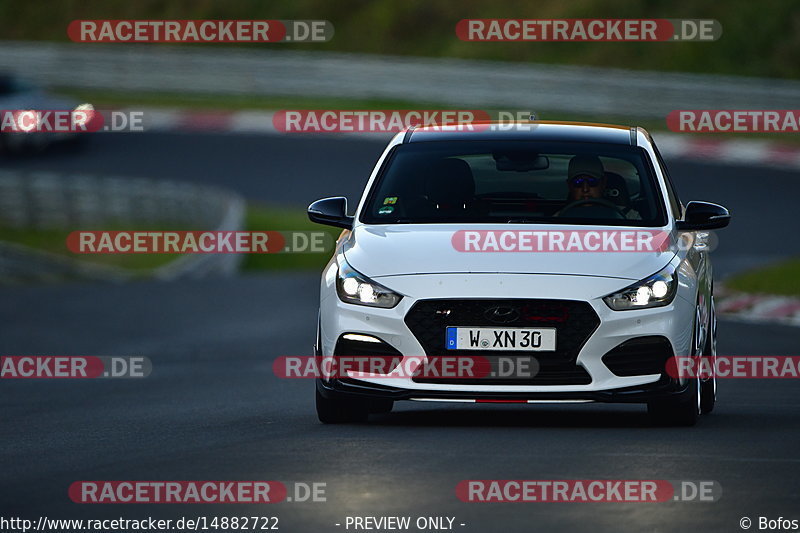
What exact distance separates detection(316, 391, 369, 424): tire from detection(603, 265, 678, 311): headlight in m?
1.48

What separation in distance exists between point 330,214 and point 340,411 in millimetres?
1183

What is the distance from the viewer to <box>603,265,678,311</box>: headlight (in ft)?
29.1


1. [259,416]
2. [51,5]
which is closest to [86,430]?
[259,416]

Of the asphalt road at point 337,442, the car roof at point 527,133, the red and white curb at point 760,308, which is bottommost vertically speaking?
the asphalt road at point 337,442

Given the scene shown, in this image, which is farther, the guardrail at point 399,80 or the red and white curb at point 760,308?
the guardrail at point 399,80

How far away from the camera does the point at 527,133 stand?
10.2 m

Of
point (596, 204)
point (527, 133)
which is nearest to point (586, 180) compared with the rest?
point (596, 204)

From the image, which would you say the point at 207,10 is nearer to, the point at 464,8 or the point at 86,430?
the point at 464,8

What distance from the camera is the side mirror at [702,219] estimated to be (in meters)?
9.78
